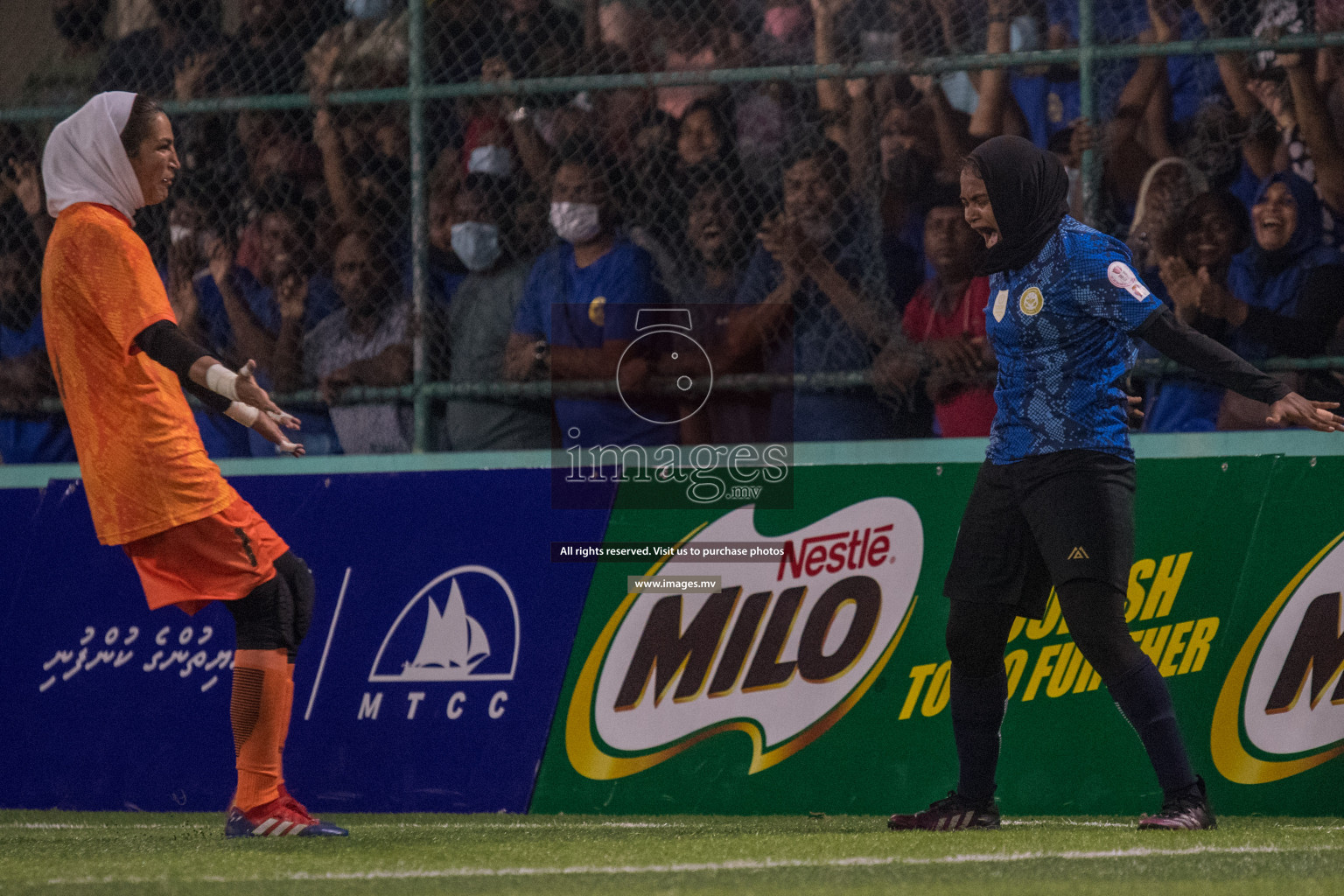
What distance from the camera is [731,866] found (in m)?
3.70

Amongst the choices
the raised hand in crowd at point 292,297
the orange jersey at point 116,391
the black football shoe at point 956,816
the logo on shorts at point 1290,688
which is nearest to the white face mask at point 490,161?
the raised hand in crowd at point 292,297

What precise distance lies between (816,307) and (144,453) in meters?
2.48

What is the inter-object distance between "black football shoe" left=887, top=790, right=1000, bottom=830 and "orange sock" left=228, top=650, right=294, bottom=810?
173 centimetres

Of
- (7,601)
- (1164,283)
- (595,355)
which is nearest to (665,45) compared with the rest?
(595,355)

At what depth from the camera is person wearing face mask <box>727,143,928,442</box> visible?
584 cm

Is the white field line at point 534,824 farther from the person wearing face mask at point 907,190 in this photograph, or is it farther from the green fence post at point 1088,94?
the green fence post at point 1088,94

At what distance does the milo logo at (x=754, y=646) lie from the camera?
17.9 ft

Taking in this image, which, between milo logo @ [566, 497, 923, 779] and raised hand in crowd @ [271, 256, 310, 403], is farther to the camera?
raised hand in crowd @ [271, 256, 310, 403]

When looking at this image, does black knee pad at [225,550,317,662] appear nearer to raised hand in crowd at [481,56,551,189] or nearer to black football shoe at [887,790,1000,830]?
black football shoe at [887,790,1000,830]

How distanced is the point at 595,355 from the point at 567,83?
99 cm

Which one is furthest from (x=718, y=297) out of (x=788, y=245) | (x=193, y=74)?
(x=193, y=74)

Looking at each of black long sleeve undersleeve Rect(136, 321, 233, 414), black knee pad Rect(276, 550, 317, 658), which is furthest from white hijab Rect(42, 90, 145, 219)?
black knee pad Rect(276, 550, 317, 658)

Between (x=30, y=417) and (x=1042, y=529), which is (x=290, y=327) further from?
(x=1042, y=529)

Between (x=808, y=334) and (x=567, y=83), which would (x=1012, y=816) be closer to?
(x=808, y=334)
